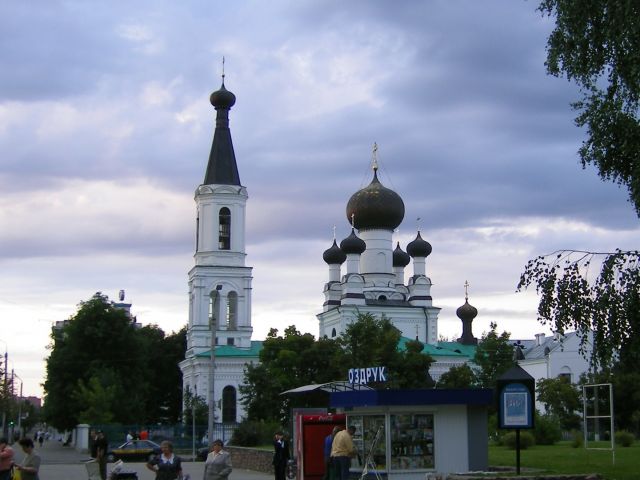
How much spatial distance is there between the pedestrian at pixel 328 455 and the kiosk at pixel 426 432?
3.13 feet

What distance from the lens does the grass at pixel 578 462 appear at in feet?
78.1

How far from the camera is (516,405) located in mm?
23125

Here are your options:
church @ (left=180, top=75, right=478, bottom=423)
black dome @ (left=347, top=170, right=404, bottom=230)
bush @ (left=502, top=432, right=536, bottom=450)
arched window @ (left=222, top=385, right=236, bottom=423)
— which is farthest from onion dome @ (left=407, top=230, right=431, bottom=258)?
bush @ (left=502, top=432, right=536, bottom=450)

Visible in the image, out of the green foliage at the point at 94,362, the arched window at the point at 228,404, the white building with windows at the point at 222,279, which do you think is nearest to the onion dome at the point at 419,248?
the white building with windows at the point at 222,279

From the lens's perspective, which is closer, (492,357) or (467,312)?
(492,357)

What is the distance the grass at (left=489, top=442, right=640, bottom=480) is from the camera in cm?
2380

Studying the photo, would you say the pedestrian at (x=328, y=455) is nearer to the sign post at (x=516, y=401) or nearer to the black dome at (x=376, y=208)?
the sign post at (x=516, y=401)

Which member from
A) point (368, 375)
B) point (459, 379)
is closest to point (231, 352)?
point (459, 379)

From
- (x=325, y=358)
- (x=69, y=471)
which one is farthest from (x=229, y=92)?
(x=69, y=471)

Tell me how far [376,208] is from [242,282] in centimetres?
1238

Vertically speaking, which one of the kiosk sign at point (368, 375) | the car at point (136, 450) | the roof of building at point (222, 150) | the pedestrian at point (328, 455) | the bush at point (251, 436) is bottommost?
the car at point (136, 450)

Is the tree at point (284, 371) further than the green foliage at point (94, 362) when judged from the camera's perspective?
No

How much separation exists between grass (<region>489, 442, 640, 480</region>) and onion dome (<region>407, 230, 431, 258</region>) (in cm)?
5224

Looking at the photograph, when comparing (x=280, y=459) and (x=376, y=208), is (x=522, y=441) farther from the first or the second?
(x=376, y=208)
